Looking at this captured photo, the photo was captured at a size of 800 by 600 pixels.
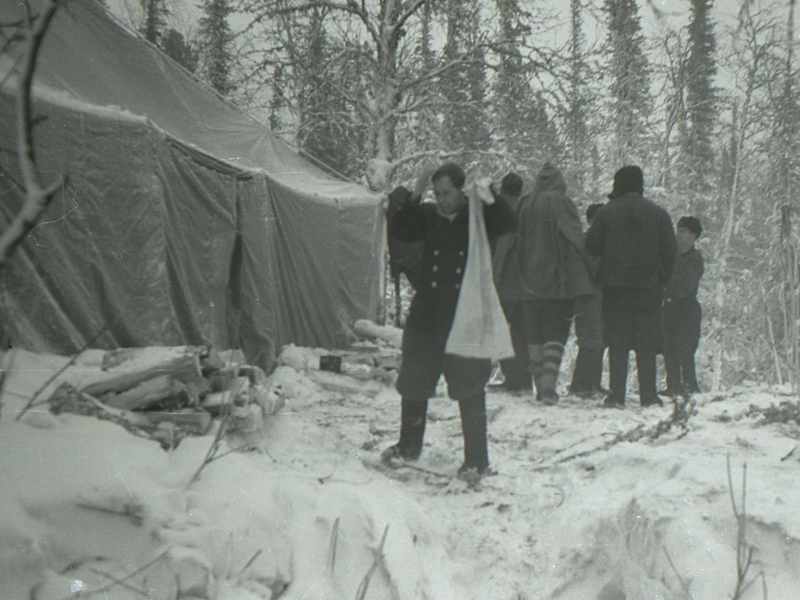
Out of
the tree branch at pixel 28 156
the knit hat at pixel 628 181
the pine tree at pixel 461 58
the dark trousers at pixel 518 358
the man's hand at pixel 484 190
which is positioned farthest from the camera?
the pine tree at pixel 461 58

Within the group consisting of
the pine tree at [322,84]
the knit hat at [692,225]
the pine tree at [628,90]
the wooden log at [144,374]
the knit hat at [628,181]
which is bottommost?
the wooden log at [144,374]

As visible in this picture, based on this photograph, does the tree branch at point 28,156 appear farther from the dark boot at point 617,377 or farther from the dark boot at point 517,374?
the dark boot at point 517,374

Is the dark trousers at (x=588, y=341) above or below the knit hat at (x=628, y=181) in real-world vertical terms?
below

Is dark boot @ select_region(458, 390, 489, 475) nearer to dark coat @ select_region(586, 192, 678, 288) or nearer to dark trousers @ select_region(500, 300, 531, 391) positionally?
dark coat @ select_region(586, 192, 678, 288)

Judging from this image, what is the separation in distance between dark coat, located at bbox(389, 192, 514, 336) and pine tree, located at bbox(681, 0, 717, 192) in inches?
426

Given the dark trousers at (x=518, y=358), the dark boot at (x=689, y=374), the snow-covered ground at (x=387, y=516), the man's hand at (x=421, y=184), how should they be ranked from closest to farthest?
the snow-covered ground at (x=387, y=516) → the man's hand at (x=421, y=184) → the dark trousers at (x=518, y=358) → the dark boot at (x=689, y=374)

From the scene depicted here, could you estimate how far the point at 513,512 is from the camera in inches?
105

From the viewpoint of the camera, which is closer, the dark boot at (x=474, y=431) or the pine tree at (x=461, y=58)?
the dark boot at (x=474, y=431)

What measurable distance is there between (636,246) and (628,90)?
12876 millimetres

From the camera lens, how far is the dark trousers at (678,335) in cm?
554

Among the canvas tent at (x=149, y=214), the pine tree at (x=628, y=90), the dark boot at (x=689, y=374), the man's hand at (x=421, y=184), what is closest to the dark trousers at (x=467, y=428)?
the man's hand at (x=421, y=184)

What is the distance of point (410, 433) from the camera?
3.13 m

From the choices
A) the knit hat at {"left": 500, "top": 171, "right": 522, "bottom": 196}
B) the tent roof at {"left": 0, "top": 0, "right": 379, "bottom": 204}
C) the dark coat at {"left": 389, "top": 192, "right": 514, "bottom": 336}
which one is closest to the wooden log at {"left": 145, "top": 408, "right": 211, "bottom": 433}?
the dark coat at {"left": 389, "top": 192, "right": 514, "bottom": 336}

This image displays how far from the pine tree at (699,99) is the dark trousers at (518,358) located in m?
9.08
